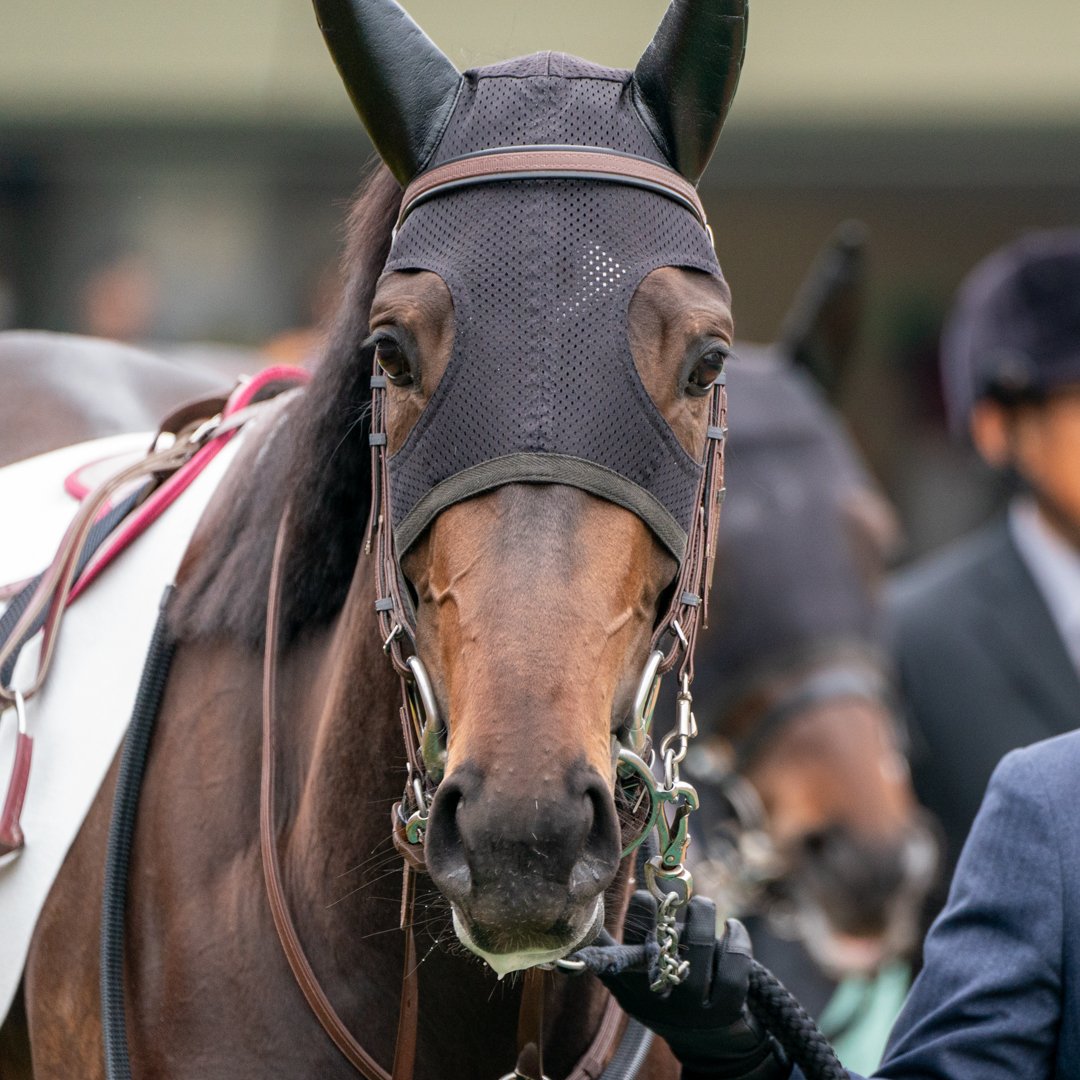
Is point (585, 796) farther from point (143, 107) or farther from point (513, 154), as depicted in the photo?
point (143, 107)

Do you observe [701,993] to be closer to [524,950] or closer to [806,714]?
[524,950]

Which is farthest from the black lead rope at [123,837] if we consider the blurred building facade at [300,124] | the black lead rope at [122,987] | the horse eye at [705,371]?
the blurred building facade at [300,124]

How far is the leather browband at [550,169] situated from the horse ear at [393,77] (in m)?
0.06

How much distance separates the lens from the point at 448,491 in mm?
1924

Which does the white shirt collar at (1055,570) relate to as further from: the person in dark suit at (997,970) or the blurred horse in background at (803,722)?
the person in dark suit at (997,970)

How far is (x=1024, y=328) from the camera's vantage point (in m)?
5.34

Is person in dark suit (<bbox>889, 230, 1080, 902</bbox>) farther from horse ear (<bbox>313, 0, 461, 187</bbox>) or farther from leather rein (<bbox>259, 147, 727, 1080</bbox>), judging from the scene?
horse ear (<bbox>313, 0, 461, 187</bbox>)

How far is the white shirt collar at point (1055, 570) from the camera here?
5.17m

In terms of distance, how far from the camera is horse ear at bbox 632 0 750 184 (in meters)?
2.06

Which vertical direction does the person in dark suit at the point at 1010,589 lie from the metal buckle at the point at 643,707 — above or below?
above

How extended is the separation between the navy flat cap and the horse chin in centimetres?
375

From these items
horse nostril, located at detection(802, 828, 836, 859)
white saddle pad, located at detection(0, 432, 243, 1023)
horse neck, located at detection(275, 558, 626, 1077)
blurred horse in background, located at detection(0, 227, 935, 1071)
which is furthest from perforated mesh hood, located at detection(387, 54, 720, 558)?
horse nostril, located at detection(802, 828, 836, 859)

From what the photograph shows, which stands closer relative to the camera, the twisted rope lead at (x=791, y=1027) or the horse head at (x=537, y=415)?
the horse head at (x=537, y=415)

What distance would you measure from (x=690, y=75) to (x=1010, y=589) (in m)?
3.48
